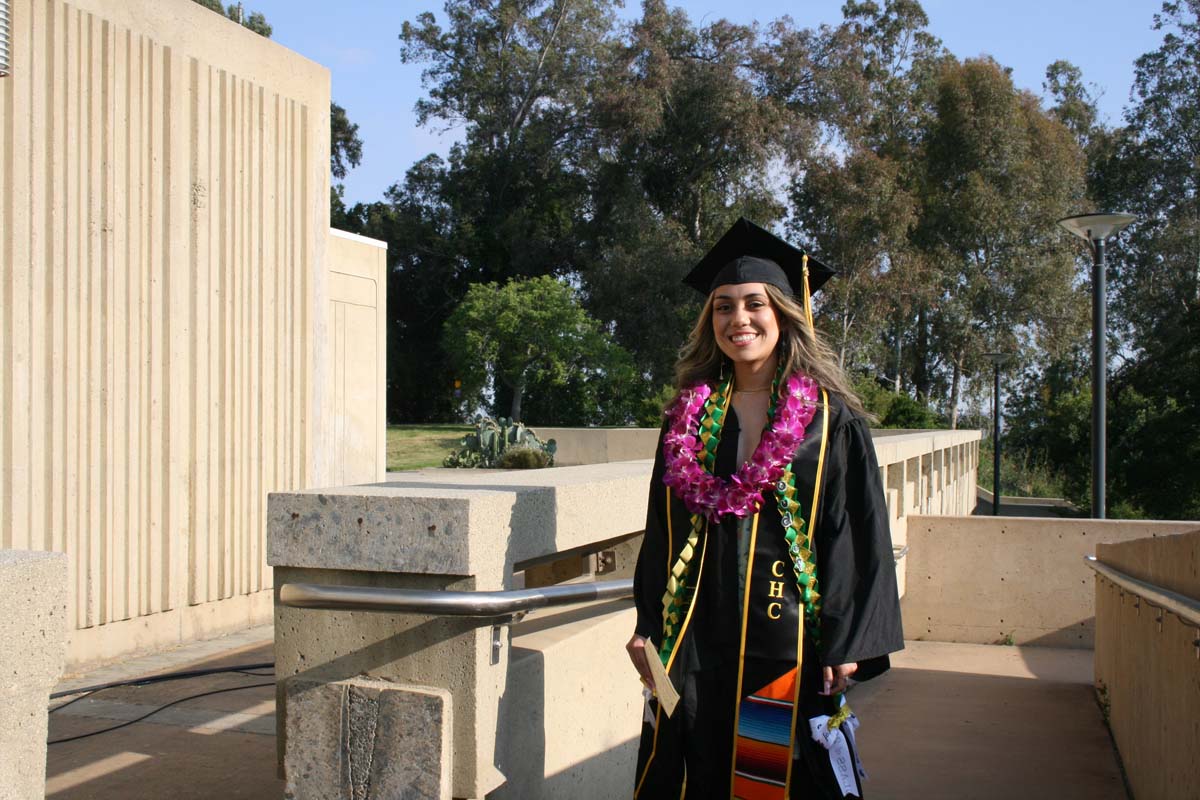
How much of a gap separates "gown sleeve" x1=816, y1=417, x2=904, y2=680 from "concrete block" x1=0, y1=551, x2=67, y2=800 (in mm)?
1642

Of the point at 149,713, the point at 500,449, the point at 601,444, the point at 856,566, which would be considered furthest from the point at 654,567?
the point at 601,444

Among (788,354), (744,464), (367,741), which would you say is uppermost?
(788,354)

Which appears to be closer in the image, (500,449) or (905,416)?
(500,449)

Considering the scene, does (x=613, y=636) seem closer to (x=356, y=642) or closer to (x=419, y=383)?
(x=356, y=642)

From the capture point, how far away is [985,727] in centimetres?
708

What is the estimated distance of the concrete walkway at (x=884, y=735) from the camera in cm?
422

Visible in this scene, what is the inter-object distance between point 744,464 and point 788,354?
1.24ft

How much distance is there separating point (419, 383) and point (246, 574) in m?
29.3

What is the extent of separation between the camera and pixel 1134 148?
127 ft

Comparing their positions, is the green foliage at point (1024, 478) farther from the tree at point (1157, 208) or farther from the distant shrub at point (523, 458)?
the distant shrub at point (523, 458)

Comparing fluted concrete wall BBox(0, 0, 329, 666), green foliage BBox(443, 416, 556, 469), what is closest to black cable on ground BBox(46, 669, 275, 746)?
fluted concrete wall BBox(0, 0, 329, 666)

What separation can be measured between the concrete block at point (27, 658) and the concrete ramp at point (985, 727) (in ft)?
13.5

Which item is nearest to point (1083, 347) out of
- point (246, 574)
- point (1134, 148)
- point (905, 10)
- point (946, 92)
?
point (1134, 148)

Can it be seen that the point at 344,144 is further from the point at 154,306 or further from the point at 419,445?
the point at 154,306
